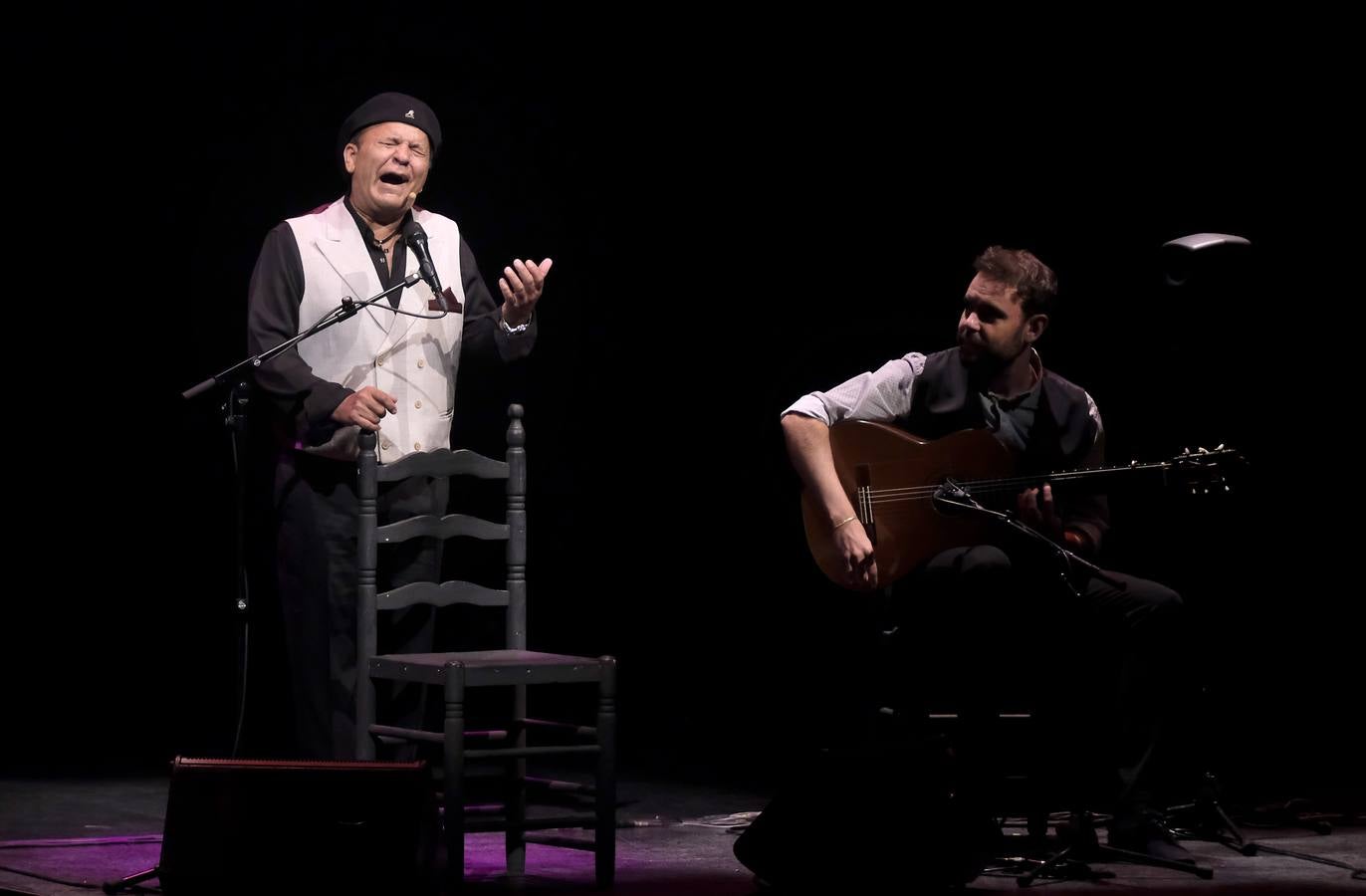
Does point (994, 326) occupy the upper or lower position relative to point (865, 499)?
upper

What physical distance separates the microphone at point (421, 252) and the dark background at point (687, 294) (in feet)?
4.15

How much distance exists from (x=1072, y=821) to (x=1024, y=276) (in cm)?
113

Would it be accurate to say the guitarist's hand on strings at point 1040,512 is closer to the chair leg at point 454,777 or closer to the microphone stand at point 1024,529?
the microphone stand at point 1024,529

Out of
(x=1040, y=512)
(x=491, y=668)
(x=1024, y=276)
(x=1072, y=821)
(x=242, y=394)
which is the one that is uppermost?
(x=1024, y=276)

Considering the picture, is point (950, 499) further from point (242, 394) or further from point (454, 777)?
point (242, 394)

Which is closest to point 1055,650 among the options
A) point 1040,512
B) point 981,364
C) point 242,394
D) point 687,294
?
point 1040,512

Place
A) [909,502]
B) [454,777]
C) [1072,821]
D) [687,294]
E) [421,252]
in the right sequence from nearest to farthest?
[454,777], [1072,821], [909,502], [421,252], [687,294]

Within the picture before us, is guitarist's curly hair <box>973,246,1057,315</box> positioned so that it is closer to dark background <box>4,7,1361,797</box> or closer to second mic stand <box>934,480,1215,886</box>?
second mic stand <box>934,480,1215,886</box>

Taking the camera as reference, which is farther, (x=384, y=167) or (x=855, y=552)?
(x=384, y=167)

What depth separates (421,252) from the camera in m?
3.58

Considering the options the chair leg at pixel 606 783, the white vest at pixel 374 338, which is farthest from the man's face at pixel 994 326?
the white vest at pixel 374 338

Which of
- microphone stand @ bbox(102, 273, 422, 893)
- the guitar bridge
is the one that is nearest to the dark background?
the guitar bridge

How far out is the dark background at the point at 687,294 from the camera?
188 inches

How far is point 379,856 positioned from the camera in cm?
277
